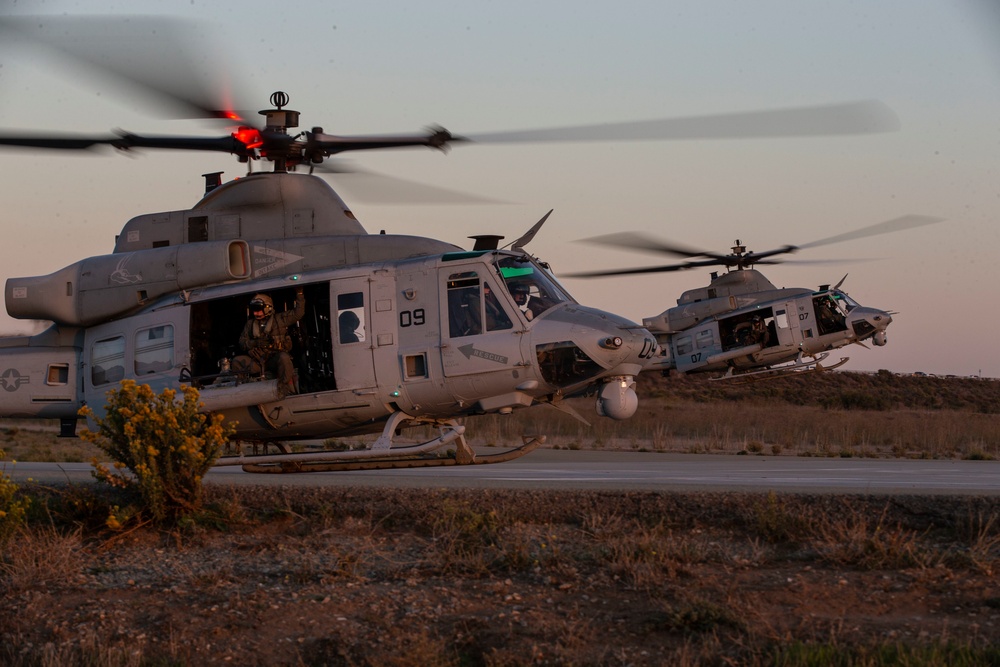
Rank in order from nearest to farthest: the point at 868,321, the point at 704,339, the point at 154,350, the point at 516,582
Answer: the point at 516,582 → the point at 154,350 → the point at 868,321 → the point at 704,339

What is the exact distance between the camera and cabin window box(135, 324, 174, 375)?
15.2 metres

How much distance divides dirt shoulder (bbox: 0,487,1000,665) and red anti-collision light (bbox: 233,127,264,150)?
6.38m

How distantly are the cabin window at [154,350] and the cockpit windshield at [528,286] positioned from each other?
4668mm

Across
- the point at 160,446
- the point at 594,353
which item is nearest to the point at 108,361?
the point at 160,446

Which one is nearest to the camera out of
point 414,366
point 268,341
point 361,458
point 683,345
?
point 361,458

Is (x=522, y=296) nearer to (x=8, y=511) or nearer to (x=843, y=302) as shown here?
(x=8, y=511)

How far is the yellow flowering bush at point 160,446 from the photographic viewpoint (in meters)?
10.1

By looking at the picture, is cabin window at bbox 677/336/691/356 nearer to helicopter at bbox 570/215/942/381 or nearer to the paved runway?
helicopter at bbox 570/215/942/381

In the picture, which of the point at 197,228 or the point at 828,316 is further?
the point at 828,316

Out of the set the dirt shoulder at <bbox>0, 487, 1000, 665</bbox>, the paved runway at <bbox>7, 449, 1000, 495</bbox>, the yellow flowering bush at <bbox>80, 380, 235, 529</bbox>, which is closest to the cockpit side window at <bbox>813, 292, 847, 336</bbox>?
the paved runway at <bbox>7, 449, 1000, 495</bbox>

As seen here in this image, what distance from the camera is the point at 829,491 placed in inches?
404

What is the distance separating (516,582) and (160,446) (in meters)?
4.05

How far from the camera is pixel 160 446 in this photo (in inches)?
409

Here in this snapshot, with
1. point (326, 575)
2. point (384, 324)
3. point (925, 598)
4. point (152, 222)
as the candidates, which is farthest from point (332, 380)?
point (925, 598)
